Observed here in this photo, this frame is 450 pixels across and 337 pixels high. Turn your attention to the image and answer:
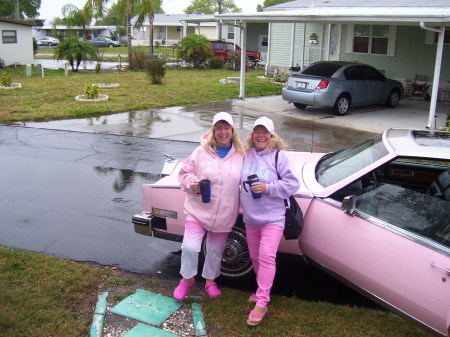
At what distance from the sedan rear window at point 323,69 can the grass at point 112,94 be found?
3644 millimetres

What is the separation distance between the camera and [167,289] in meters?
4.49

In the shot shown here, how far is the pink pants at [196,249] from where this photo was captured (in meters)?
4.09

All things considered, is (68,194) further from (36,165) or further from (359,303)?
(359,303)

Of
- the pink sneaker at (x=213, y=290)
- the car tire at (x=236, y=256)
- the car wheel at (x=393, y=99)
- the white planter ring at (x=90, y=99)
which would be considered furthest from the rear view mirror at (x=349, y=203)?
the white planter ring at (x=90, y=99)

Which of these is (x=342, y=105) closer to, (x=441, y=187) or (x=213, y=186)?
(x=441, y=187)

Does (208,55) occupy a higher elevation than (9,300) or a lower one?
higher

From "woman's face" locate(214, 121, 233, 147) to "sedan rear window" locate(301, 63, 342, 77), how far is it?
34.4ft

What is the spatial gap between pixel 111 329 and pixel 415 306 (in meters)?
2.20

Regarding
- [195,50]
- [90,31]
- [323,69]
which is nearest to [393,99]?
[323,69]

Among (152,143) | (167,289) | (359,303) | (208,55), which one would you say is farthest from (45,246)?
(208,55)

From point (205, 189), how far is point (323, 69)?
36.4 ft

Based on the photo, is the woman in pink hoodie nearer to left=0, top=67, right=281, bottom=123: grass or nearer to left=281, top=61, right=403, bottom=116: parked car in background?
left=0, top=67, right=281, bottom=123: grass

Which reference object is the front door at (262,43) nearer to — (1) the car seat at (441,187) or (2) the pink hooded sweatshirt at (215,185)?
(1) the car seat at (441,187)

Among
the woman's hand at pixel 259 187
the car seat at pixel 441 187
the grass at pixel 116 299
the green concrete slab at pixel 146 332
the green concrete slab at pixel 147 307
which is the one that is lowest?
the green concrete slab at pixel 146 332
